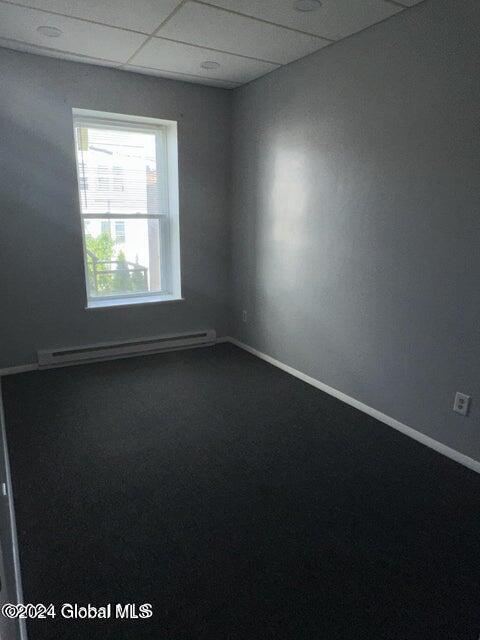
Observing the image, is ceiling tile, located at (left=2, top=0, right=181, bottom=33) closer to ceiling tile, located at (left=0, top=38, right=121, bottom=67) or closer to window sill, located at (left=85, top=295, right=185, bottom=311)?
ceiling tile, located at (left=0, top=38, right=121, bottom=67)

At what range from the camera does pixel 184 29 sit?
265 centimetres

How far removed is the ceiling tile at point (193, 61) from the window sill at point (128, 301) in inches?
79.0

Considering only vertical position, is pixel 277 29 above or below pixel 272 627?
above

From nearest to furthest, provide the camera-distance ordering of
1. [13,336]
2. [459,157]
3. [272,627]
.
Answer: [272,627], [459,157], [13,336]

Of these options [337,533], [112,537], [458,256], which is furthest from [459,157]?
[112,537]

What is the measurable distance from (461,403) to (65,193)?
10.8 feet

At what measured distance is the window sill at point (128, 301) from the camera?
152 inches

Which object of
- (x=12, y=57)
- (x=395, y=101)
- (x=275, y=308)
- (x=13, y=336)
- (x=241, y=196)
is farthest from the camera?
(x=241, y=196)

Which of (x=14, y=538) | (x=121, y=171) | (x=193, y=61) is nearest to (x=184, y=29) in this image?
(x=193, y=61)

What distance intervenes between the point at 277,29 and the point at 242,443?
8.50 ft

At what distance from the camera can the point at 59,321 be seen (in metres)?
3.69

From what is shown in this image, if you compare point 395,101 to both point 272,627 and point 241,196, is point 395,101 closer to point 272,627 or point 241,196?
point 241,196

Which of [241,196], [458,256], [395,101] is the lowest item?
[458,256]

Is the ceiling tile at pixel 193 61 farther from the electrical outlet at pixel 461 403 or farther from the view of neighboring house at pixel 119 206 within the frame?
the electrical outlet at pixel 461 403
